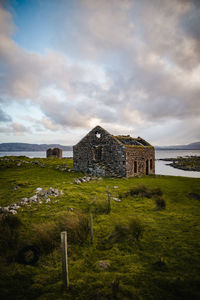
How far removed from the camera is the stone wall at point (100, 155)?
17942 millimetres

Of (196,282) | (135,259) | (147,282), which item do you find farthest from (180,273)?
(135,259)

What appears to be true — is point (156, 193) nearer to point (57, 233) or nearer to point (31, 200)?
point (57, 233)

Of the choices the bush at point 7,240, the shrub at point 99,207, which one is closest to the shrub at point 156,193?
the shrub at point 99,207

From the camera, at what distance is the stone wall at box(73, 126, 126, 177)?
58.9 ft

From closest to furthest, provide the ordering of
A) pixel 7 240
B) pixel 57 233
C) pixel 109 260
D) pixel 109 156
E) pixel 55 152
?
pixel 109 260 < pixel 7 240 < pixel 57 233 < pixel 109 156 < pixel 55 152

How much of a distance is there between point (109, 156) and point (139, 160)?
162 inches

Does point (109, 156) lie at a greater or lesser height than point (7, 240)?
greater

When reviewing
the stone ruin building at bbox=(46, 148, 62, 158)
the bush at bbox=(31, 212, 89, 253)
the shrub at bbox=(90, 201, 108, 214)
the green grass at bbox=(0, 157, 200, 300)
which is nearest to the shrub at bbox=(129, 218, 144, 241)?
the green grass at bbox=(0, 157, 200, 300)

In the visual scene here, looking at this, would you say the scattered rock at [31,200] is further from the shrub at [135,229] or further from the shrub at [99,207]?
the shrub at [135,229]

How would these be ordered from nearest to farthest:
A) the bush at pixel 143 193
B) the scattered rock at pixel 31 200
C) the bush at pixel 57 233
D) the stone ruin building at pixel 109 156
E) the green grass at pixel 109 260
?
the green grass at pixel 109 260, the bush at pixel 57 233, the scattered rock at pixel 31 200, the bush at pixel 143 193, the stone ruin building at pixel 109 156

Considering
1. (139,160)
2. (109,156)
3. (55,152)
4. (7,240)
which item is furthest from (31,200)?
(55,152)

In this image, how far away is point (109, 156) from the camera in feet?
61.8

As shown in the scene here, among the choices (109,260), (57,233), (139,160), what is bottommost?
(109,260)

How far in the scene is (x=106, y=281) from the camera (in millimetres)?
3482
